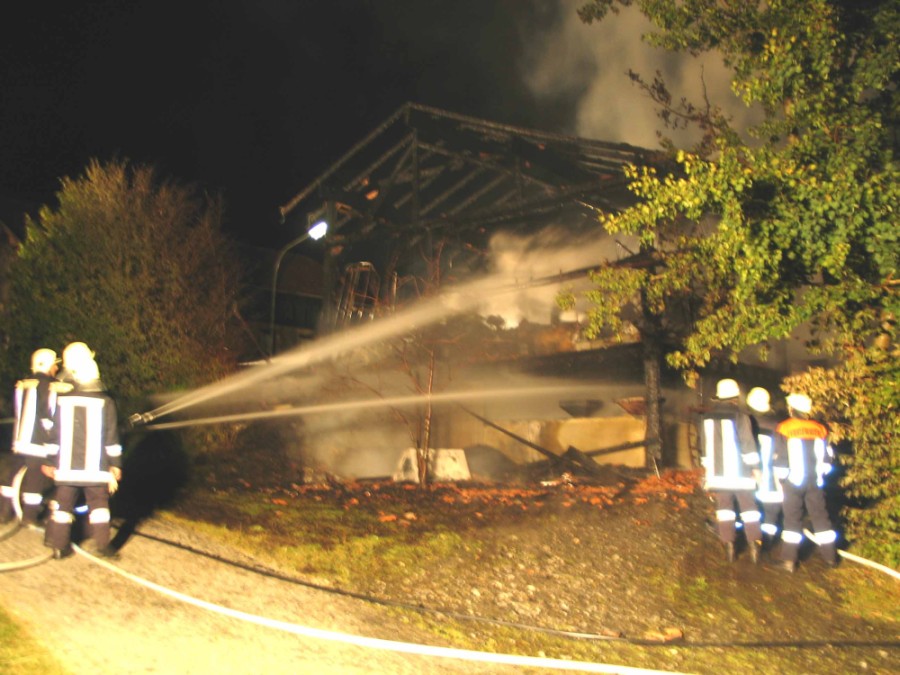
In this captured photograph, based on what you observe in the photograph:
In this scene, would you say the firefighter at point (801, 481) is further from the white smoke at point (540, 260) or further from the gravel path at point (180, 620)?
the white smoke at point (540, 260)

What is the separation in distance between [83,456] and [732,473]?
600cm

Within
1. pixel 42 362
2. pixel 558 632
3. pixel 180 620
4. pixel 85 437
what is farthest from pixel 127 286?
pixel 558 632

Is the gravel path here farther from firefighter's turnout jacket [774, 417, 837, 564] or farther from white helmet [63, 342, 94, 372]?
firefighter's turnout jacket [774, 417, 837, 564]

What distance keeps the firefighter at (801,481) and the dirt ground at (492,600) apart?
28 cm

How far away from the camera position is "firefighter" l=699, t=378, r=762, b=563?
7.30 meters

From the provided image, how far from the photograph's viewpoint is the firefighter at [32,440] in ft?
21.0

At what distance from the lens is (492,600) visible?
5.96 m

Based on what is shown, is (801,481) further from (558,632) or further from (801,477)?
(558,632)

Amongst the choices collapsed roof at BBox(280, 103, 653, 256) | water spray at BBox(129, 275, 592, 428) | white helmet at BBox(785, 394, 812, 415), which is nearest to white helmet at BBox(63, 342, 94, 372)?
water spray at BBox(129, 275, 592, 428)

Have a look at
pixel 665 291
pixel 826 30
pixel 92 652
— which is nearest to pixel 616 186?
pixel 665 291

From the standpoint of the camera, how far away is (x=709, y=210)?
Answer: 733 cm

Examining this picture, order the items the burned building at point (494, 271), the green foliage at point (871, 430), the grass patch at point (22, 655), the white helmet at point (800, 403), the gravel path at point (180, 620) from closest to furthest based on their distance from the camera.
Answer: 1. the grass patch at point (22, 655)
2. the gravel path at point (180, 620)
3. the green foliage at point (871, 430)
4. the white helmet at point (800, 403)
5. the burned building at point (494, 271)

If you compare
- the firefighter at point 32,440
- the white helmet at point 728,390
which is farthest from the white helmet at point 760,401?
the firefighter at point 32,440

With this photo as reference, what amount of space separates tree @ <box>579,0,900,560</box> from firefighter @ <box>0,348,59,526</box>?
5824mm
